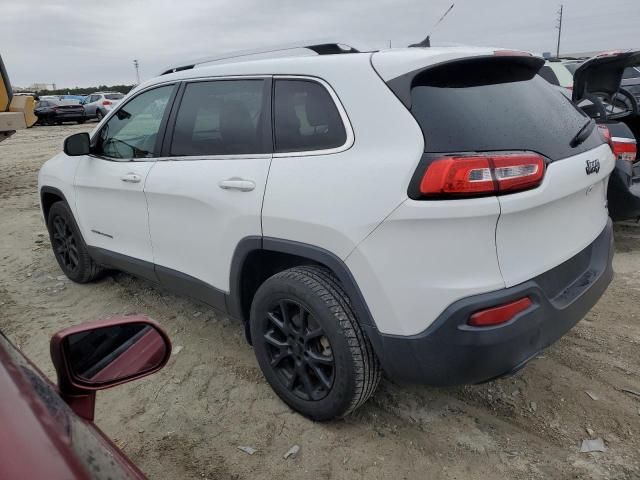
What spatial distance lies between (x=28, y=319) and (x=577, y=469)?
12.6 feet

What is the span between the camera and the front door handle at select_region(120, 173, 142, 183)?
3312 mm

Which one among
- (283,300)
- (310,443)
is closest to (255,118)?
(283,300)

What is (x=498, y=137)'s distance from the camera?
205cm

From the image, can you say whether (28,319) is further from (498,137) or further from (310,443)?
(498,137)

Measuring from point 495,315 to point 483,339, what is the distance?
10 cm

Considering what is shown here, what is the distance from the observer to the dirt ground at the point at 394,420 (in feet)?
7.68

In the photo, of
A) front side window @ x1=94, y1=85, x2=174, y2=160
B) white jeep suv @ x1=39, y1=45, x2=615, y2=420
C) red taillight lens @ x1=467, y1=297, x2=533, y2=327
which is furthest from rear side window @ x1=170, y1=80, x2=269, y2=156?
red taillight lens @ x1=467, y1=297, x2=533, y2=327

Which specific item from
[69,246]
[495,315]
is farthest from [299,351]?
[69,246]

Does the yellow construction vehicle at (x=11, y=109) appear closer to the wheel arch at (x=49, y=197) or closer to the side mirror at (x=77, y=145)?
the wheel arch at (x=49, y=197)

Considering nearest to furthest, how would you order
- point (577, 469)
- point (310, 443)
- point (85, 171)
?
point (577, 469) → point (310, 443) → point (85, 171)

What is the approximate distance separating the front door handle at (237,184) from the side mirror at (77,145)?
5.29ft

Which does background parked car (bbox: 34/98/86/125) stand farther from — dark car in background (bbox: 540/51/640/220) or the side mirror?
dark car in background (bbox: 540/51/640/220)

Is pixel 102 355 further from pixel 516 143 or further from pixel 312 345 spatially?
pixel 516 143

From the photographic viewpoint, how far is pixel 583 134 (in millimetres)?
2461
